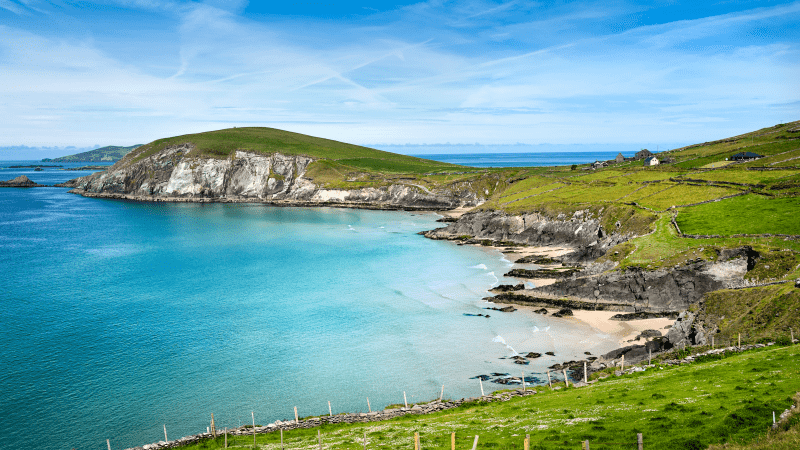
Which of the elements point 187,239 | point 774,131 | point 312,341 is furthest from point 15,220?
point 774,131

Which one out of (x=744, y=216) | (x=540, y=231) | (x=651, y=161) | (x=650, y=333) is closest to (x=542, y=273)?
(x=650, y=333)

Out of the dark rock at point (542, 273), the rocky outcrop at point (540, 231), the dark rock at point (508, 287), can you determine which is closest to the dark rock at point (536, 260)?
the rocky outcrop at point (540, 231)

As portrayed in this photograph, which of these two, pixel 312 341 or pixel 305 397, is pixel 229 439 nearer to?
pixel 305 397

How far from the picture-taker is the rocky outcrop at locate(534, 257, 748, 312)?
53750mm

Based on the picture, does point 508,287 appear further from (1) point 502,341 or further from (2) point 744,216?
(2) point 744,216

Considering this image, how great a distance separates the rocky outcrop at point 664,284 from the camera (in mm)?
53750

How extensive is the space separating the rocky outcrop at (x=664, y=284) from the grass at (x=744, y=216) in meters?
9.63

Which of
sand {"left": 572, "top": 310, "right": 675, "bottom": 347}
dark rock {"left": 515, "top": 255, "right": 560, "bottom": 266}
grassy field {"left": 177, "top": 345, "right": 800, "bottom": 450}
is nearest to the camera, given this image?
grassy field {"left": 177, "top": 345, "right": 800, "bottom": 450}

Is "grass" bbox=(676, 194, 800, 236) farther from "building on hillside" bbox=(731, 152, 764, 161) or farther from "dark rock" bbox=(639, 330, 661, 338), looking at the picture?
"building on hillside" bbox=(731, 152, 764, 161)

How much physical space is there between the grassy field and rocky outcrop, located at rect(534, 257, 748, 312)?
88.9ft

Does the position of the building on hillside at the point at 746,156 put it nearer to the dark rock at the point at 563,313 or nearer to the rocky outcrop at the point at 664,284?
the rocky outcrop at the point at 664,284

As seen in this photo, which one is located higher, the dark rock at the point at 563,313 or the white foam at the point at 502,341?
the dark rock at the point at 563,313

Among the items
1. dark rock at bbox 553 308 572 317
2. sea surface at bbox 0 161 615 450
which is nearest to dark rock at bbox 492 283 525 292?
sea surface at bbox 0 161 615 450

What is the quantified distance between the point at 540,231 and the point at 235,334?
68.9 meters
